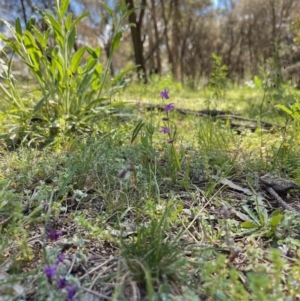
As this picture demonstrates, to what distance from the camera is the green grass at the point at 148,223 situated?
0.84 metres

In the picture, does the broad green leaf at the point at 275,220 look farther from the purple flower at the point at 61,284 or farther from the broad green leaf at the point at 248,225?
the purple flower at the point at 61,284

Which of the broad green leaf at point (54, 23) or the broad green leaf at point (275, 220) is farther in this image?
the broad green leaf at point (54, 23)

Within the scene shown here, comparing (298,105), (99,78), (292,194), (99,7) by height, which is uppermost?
(99,7)

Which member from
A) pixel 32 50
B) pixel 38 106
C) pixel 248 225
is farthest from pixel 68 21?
pixel 248 225

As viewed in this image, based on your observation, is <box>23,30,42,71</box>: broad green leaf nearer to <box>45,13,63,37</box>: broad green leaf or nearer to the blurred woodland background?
<box>45,13,63,37</box>: broad green leaf

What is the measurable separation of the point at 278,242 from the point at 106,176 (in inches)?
28.6

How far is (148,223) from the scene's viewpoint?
1171 mm

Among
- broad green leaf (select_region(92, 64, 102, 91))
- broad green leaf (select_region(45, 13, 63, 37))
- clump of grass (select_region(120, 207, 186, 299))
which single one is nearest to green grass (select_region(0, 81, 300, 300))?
clump of grass (select_region(120, 207, 186, 299))

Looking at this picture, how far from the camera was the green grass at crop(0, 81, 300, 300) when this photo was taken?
2.76 ft

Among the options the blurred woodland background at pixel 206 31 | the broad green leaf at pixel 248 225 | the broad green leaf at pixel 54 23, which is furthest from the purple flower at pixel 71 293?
the blurred woodland background at pixel 206 31

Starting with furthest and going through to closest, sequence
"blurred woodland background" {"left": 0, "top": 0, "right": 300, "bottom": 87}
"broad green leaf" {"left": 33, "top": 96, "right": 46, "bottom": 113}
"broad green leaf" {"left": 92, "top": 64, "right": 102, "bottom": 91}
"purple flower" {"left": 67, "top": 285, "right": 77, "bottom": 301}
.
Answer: "blurred woodland background" {"left": 0, "top": 0, "right": 300, "bottom": 87}
"broad green leaf" {"left": 92, "top": 64, "right": 102, "bottom": 91}
"broad green leaf" {"left": 33, "top": 96, "right": 46, "bottom": 113}
"purple flower" {"left": 67, "top": 285, "right": 77, "bottom": 301}

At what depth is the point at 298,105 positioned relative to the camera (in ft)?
5.98

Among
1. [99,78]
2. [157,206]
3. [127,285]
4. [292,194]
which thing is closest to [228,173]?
[292,194]

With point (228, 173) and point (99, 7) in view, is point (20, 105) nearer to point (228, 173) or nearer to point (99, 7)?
point (228, 173)
